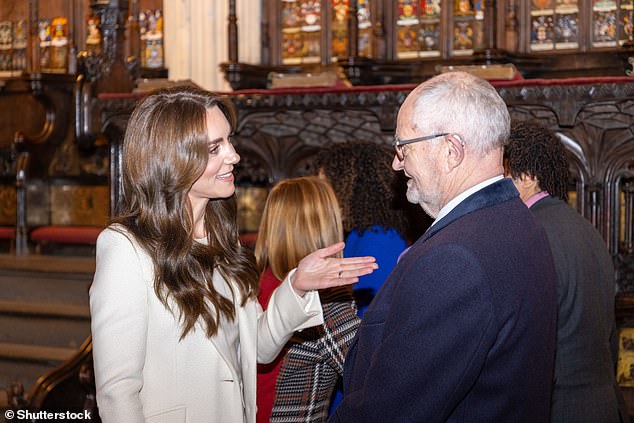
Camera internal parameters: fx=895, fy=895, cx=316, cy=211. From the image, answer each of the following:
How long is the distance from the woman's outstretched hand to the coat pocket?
0.46 meters

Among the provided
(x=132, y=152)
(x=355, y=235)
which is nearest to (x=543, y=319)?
(x=132, y=152)

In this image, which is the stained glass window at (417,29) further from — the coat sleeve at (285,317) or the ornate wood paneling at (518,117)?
the coat sleeve at (285,317)

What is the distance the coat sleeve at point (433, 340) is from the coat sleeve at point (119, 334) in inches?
25.0

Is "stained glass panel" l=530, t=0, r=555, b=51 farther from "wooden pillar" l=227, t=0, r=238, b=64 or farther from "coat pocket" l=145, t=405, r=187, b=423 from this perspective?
"coat pocket" l=145, t=405, r=187, b=423

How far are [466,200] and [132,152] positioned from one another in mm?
881

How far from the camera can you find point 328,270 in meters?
2.36

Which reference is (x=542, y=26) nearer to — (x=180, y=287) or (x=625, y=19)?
(x=625, y=19)

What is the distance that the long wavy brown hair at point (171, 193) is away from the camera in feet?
7.33

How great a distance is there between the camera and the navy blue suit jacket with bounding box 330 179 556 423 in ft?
5.70

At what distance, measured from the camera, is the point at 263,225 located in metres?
3.03

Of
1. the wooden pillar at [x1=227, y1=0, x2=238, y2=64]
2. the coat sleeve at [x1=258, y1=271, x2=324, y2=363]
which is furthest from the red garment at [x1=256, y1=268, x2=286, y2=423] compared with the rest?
the wooden pillar at [x1=227, y1=0, x2=238, y2=64]

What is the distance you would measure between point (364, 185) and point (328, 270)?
1.27 meters

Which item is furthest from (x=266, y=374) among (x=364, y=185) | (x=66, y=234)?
(x=66, y=234)

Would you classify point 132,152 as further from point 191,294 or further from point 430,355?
point 430,355
